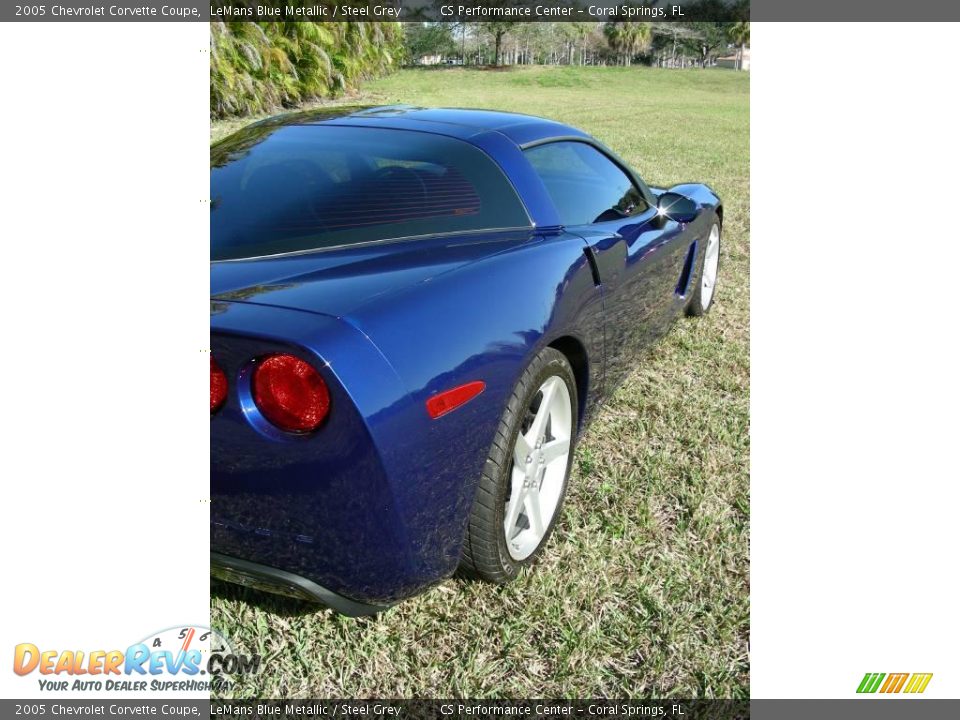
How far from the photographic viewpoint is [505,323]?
1864 mm

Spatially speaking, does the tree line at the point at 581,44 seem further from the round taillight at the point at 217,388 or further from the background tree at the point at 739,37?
the round taillight at the point at 217,388

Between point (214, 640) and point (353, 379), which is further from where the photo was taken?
point (214, 640)

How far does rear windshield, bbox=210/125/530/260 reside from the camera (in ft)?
6.60

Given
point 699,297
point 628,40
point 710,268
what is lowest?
point 699,297

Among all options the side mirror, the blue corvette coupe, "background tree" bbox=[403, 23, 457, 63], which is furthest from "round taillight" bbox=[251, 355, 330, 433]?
"background tree" bbox=[403, 23, 457, 63]

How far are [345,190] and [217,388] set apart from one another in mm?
894

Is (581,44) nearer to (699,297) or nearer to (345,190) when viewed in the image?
(699,297)

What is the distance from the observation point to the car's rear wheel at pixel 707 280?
4.28m

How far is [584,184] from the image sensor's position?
9.79ft

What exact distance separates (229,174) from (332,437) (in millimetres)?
1229

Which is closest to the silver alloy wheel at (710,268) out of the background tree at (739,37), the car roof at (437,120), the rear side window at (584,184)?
the rear side window at (584,184)

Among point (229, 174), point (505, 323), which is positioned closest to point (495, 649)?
point (505, 323)

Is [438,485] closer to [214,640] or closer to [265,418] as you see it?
[265,418]
